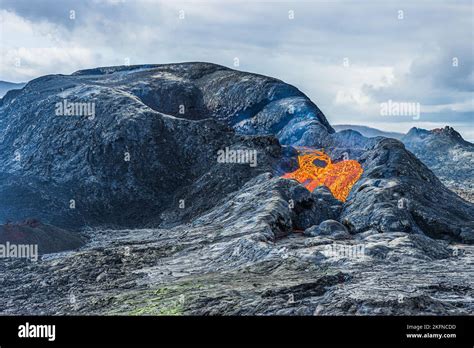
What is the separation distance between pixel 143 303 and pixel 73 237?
24.4m

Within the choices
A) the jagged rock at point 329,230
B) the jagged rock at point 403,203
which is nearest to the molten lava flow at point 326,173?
the jagged rock at point 403,203

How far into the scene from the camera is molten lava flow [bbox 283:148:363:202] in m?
62.8

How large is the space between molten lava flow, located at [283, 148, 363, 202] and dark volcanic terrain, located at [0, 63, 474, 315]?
1.63m

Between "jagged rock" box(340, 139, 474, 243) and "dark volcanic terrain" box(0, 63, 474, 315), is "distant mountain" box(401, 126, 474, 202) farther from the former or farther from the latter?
"jagged rock" box(340, 139, 474, 243)

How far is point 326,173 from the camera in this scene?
67.9 meters

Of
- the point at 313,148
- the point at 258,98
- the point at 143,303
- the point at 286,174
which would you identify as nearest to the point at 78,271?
the point at 143,303

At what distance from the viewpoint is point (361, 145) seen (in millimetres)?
85250

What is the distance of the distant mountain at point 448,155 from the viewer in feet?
374

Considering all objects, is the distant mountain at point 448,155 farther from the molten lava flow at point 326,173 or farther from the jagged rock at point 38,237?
the jagged rock at point 38,237

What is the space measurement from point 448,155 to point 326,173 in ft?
241

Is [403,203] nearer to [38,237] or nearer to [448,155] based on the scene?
[38,237]

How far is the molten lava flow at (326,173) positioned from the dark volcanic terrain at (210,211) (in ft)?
5.34
